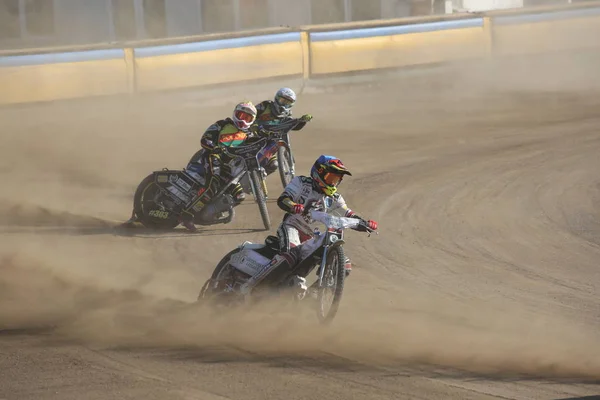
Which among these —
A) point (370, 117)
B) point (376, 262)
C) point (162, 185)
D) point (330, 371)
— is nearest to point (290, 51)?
point (370, 117)

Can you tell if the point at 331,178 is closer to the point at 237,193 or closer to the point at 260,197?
the point at 260,197

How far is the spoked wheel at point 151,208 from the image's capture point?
16.6 metres

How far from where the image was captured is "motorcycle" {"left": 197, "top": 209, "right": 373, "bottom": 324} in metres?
11.1

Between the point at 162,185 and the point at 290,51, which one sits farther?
the point at 290,51

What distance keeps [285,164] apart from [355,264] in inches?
154

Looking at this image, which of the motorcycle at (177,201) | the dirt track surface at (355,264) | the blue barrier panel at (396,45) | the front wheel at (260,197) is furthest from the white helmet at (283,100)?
the blue barrier panel at (396,45)

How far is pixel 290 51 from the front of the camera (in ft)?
87.0

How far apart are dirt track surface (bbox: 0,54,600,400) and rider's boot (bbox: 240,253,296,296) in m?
0.38

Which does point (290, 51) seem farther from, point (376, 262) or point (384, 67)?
point (376, 262)

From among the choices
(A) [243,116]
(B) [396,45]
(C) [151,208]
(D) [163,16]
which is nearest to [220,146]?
(A) [243,116]

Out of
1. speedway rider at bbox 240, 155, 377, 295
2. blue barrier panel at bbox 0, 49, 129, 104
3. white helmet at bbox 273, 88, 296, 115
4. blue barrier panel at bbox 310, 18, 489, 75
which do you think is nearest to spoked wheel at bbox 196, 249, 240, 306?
speedway rider at bbox 240, 155, 377, 295

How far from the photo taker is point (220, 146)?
16078 mm

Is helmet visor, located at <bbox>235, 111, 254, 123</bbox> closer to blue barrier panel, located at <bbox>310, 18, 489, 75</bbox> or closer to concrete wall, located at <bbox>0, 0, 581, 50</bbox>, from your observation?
blue barrier panel, located at <bbox>310, 18, 489, 75</bbox>

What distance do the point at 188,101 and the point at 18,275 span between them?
38.5ft
